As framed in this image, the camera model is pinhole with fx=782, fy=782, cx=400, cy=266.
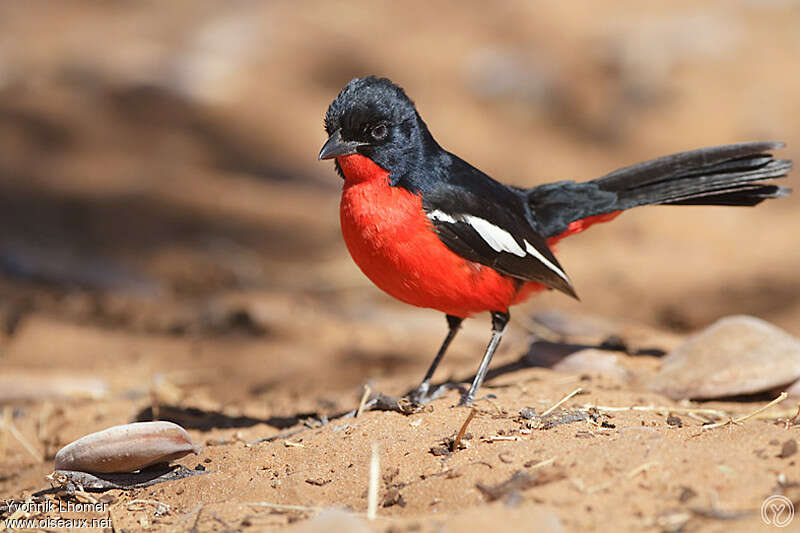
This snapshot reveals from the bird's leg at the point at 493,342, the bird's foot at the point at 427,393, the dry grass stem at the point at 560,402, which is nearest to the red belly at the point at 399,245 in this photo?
the bird's leg at the point at 493,342

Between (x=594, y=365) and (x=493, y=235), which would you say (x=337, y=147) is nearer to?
(x=493, y=235)

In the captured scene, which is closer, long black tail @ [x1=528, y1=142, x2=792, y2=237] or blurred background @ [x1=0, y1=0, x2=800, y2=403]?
long black tail @ [x1=528, y1=142, x2=792, y2=237]

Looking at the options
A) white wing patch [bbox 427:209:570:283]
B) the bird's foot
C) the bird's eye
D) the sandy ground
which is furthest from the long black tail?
the bird's eye

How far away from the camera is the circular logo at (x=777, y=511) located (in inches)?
76.3

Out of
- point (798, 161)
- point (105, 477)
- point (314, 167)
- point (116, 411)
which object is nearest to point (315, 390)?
point (116, 411)

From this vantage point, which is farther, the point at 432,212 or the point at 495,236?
the point at 495,236

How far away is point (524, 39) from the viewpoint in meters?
10.9

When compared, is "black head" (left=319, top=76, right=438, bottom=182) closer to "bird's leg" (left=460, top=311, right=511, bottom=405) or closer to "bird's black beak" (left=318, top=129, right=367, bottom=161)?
"bird's black beak" (left=318, top=129, right=367, bottom=161)

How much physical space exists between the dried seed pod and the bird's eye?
1480 mm

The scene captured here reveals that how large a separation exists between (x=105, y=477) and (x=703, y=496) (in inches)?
79.6

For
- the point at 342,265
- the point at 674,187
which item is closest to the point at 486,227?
the point at 674,187

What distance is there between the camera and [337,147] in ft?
11.0

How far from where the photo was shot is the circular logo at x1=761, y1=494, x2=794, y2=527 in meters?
1.94

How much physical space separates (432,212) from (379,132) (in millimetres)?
426
